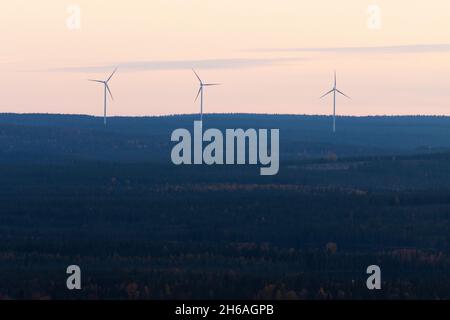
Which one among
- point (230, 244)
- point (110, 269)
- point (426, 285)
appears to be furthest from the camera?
point (230, 244)

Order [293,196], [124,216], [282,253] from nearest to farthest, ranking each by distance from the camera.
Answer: [282,253] → [124,216] → [293,196]

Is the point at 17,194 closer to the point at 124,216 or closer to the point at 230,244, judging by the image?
the point at 124,216

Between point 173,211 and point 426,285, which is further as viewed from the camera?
point 173,211

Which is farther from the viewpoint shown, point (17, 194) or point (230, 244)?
point (17, 194)
